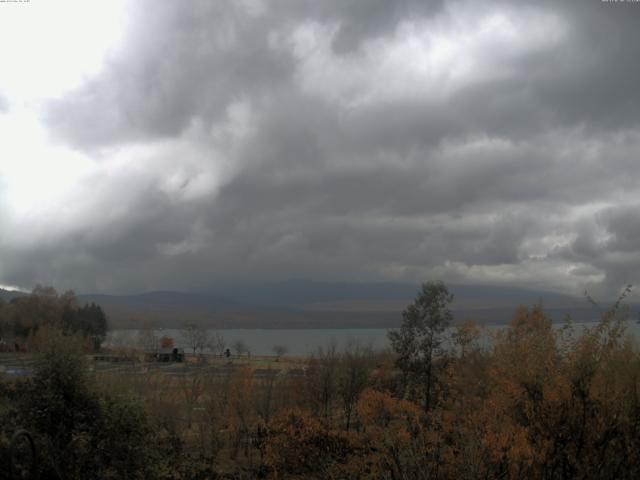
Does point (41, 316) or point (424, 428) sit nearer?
point (424, 428)

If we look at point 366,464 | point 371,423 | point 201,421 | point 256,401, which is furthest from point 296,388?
point 366,464

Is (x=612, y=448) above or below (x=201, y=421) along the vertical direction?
above

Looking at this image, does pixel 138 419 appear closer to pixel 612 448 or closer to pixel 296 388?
pixel 612 448

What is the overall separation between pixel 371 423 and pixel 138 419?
773 cm

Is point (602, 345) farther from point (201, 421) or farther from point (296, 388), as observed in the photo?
point (296, 388)

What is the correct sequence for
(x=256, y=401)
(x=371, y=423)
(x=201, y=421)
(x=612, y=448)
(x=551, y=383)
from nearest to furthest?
(x=612, y=448) < (x=551, y=383) < (x=371, y=423) < (x=201, y=421) < (x=256, y=401)

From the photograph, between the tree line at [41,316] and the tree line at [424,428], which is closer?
the tree line at [424,428]

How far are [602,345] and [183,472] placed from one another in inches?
478

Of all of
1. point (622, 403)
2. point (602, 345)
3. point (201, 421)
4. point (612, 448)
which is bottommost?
point (201, 421)

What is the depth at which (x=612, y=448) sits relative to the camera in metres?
13.1

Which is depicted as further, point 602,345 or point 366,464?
point 366,464

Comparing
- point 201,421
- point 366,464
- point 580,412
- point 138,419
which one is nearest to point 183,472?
point 138,419

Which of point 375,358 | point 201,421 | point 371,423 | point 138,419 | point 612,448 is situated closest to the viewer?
point 612,448

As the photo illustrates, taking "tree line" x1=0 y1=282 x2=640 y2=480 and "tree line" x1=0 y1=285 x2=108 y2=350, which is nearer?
"tree line" x1=0 y1=282 x2=640 y2=480
